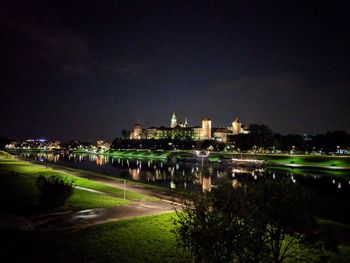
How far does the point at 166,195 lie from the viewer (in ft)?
75.1

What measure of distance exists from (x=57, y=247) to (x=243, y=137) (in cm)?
14029

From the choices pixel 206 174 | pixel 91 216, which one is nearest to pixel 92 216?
pixel 91 216

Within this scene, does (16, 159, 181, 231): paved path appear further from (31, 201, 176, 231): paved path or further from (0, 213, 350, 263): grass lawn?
(0, 213, 350, 263): grass lawn

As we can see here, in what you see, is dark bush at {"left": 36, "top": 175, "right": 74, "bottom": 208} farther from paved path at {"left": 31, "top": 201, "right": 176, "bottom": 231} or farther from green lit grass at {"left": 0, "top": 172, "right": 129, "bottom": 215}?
paved path at {"left": 31, "top": 201, "right": 176, "bottom": 231}

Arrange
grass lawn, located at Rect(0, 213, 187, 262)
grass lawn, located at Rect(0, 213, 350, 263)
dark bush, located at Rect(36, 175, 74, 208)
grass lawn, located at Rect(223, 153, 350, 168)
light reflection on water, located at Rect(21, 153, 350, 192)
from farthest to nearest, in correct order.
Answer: grass lawn, located at Rect(223, 153, 350, 168) < light reflection on water, located at Rect(21, 153, 350, 192) < dark bush, located at Rect(36, 175, 74, 208) < grass lawn, located at Rect(0, 213, 350, 263) < grass lawn, located at Rect(0, 213, 187, 262)

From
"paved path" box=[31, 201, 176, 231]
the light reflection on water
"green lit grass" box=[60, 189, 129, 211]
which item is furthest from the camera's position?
the light reflection on water

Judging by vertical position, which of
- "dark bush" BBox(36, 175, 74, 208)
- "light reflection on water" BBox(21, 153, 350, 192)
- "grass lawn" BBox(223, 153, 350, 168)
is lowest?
"light reflection on water" BBox(21, 153, 350, 192)

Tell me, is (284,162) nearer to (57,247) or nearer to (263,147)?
(263,147)

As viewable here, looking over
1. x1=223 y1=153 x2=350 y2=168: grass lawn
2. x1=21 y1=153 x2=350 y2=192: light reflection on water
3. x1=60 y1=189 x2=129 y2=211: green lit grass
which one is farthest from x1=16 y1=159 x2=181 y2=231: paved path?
x1=223 y1=153 x2=350 y2=168: grass lawn

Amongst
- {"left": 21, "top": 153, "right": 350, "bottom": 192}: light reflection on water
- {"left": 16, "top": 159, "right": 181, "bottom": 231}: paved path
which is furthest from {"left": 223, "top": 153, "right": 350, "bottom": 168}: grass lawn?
{"left": 16, "top": 159, "right": 181, "bottom": 231}: paved path

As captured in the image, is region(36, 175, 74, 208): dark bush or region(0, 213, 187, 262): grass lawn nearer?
region(0, 213, 187, 262): grass lawn

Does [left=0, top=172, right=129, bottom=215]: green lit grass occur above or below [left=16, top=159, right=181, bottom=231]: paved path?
above

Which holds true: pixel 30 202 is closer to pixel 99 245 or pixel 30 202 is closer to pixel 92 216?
pixel 92 216

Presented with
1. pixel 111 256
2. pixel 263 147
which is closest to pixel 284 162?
pixel 263 147
